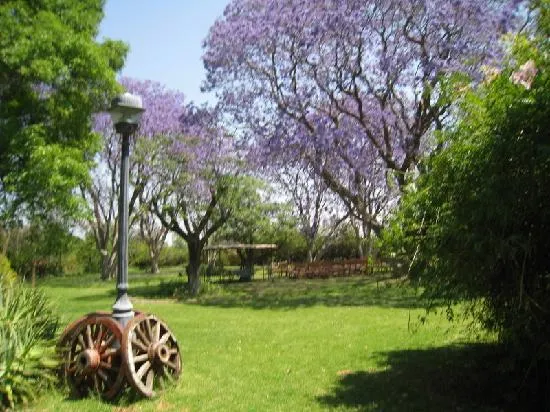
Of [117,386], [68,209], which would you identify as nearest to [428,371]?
[117,386]

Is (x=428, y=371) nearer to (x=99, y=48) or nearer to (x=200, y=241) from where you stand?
(x=99, y=48)

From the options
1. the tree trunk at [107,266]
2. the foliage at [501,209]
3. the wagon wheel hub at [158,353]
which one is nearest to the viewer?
the foliage at [501,209]

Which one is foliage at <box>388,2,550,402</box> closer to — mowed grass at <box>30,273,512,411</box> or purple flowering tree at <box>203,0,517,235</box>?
mowed grass at <box>30,273,512,411</box>

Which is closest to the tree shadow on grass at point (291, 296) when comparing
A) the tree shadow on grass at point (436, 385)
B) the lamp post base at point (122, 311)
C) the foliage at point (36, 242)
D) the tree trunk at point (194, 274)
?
the tree trunk at point (194, 274)

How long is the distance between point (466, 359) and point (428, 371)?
81 centimetres

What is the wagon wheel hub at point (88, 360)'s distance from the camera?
641 centimetres

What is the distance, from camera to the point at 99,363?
6.49 m

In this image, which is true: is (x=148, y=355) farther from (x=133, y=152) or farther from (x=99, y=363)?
(x=133, y=152)

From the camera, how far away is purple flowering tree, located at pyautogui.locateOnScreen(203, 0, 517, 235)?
58.8 feet

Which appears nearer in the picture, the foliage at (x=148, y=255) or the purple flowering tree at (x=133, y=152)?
the purple flowering tree at (x=133, y=152)

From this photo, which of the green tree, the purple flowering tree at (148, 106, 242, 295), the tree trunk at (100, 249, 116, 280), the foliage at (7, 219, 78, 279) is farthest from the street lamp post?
the tree trunk at (100, 249, 116, 280)

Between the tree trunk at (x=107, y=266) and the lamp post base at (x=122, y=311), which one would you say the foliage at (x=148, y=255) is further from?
the lamp post base at (x=122, y=311)

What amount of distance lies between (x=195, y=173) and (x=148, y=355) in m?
17.5

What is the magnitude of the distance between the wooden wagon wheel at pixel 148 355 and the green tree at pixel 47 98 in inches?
215
